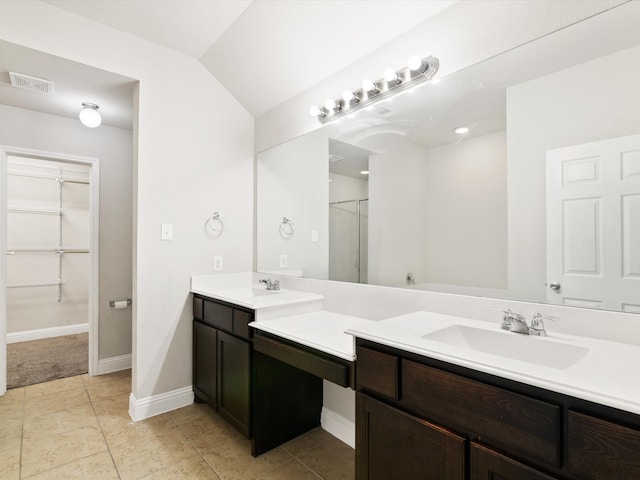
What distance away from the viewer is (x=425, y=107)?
1.69 meters

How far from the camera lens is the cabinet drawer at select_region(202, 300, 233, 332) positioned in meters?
2.03

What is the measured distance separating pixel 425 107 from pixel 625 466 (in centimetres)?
153

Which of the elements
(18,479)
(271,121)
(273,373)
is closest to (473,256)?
(273,373)

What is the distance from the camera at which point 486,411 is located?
35.9 inches

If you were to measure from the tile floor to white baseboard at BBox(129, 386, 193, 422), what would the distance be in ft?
0.16

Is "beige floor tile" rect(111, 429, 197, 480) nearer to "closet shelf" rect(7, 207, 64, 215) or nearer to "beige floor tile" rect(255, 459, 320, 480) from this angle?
"beige floor tile" rect(255, 459, 320, 480)

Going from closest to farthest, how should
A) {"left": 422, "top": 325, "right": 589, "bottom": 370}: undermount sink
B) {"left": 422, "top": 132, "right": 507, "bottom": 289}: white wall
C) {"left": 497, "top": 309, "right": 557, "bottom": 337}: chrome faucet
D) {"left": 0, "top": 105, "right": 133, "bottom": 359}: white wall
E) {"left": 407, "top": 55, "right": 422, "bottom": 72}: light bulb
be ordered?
1. {"left": 422, "top": 325, "right": 589, "bottom": 370}: undermount sink
2. {"left": 497, "top": 309, "right": 557, "bottom": 337}: chrome faucet
3. {"left": 422, "top": 132, "right": 507, "bottom": 289}: white wall
4. {"left": 407, "top": 55, "right": 422, "bottom": 72}: light bulb
5. {"left": 0, "top": 105, "right": 133, "bottom": 359}: white wall

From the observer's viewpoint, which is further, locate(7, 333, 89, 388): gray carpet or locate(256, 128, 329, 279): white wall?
locate(7, 333, 89, 388): gray carpet

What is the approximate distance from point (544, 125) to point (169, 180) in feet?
7.46

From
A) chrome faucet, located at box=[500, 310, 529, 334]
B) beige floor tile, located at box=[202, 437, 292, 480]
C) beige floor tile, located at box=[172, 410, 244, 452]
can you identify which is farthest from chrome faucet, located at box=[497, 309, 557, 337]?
beige floor tile, located at box=[172, 410, 244, 452]

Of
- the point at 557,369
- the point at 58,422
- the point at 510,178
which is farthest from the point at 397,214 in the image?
the point at 58,422

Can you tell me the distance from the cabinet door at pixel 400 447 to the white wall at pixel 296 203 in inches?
43.8

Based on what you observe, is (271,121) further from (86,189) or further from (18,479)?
(86,189)

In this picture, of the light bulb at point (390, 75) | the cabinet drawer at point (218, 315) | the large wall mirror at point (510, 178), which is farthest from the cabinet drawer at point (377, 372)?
the light bulb at point (390, 75)
